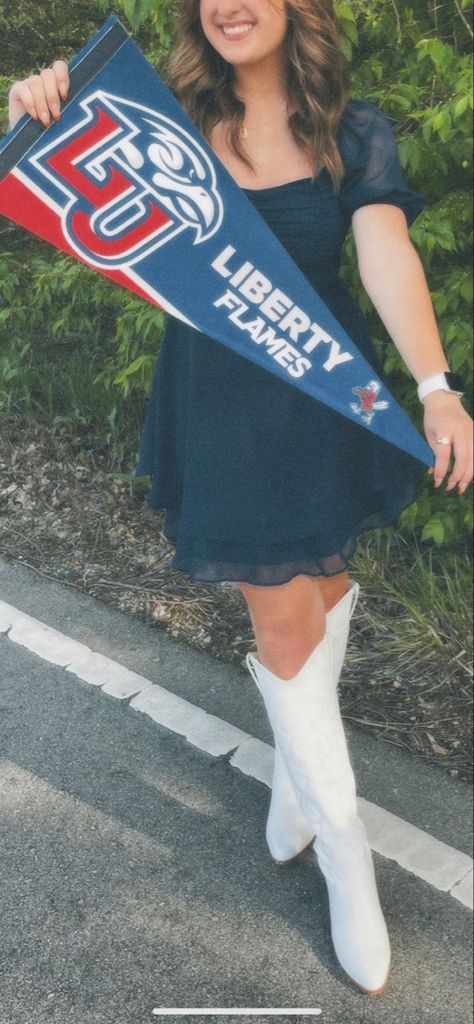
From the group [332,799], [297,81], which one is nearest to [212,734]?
[332,799]

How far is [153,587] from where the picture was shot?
143 inches

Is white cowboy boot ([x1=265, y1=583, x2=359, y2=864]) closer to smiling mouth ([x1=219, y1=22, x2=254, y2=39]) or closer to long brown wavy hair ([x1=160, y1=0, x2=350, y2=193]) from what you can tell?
long brown wavy hair ([x1=160, y1=0, x2=350, y2=193])

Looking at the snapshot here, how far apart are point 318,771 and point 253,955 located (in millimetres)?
436

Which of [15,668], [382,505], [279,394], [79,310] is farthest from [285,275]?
[79,310]

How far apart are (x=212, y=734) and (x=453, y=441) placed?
1472 millimetres

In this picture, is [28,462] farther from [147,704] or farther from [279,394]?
[279,394]

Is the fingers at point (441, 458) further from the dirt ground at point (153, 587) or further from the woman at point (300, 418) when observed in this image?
the dirt ground at point (153, 587)

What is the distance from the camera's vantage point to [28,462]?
454cm

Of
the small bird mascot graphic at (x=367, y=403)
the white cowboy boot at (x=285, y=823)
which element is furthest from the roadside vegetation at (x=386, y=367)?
the small bird mascot graphic at (x=367, y=403)

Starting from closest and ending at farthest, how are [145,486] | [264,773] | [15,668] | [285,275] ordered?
[285,275]
[264,773]
[15,668]
[145,486]

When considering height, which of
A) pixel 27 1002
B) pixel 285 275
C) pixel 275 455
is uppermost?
pixel 285 275

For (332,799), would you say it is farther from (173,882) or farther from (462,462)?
(462,462)

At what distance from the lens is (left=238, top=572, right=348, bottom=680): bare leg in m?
2.06

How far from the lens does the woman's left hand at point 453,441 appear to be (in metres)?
1.68
